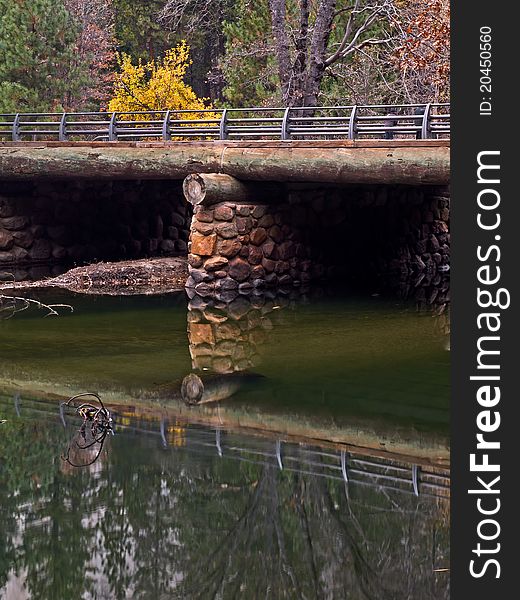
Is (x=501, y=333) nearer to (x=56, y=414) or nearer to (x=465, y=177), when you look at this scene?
(x=465, y=177)

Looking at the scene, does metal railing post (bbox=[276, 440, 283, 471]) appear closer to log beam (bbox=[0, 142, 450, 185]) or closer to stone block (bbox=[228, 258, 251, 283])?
log beam (bbox=[0, 142, 450, 185])

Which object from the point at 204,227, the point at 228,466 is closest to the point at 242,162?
the point at 204,227

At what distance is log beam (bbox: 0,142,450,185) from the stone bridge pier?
0.60 meters

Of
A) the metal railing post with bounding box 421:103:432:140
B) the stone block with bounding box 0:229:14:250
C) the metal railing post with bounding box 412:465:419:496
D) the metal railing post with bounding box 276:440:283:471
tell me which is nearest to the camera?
the metal railing post with bounding box 412:465:419:496

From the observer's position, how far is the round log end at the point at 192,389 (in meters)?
12.7

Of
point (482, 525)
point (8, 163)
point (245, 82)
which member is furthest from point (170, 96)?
point (482, 525)

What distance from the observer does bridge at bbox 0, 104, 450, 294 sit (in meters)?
19.7

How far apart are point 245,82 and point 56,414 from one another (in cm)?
2261

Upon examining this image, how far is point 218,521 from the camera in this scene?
8719 mm

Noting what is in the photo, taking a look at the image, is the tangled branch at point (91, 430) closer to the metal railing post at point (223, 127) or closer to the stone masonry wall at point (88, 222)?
the metal railing post at point (223, 127)

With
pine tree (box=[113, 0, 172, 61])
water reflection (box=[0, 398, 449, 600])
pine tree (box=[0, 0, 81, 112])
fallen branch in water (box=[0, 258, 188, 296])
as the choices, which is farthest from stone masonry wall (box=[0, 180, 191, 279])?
pine tree (box=[113, 0, 172, 61])

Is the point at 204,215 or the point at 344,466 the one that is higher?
the point at 204,215

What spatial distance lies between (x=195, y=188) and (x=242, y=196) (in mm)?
960

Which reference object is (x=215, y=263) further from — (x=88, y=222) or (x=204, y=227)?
(x=88, y=222)
